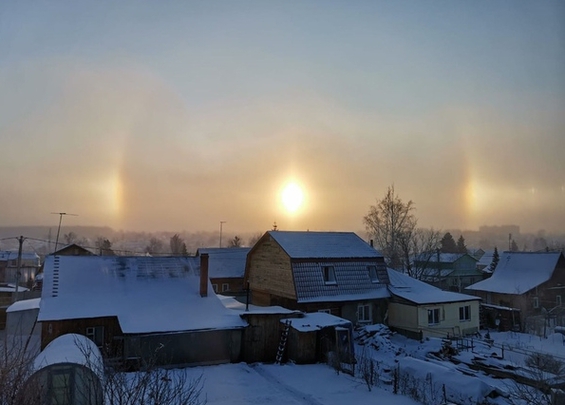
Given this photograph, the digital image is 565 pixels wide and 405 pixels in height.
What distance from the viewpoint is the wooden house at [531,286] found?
43.9 metres

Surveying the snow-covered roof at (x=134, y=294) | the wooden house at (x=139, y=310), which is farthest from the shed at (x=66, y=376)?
the snow-covered roof at (x=134, y=294)

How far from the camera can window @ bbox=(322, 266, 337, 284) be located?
31.4 meters

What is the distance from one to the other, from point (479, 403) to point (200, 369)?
11862 millimetres

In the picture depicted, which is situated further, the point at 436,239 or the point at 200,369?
the point at 436,239

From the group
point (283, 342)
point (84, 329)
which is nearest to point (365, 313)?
point (283, 342)

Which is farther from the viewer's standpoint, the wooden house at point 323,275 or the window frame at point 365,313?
the window frame at point 365,313

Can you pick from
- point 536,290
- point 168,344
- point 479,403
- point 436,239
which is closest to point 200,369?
point 168,344

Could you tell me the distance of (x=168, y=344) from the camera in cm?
2161

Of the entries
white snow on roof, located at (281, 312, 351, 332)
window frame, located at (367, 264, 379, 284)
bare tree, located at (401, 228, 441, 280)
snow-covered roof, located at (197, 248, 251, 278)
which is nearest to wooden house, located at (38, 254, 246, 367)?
white snow on roof, located at (281, 312, 351, 332)

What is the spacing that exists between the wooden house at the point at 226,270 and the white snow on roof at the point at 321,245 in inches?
547

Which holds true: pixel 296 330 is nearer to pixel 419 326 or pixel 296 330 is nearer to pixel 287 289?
pixel 287 289

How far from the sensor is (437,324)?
31.0 m

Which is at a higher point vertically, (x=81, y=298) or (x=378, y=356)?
(x=81, y=298)

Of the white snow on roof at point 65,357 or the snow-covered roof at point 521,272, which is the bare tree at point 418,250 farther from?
the white snow on roof at point 65,357
